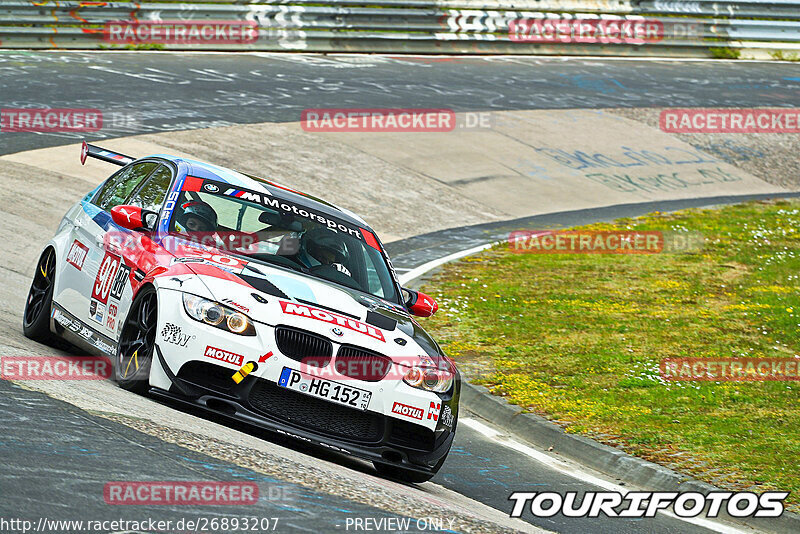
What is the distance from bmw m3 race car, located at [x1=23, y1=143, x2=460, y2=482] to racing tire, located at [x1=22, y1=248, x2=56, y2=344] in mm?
137

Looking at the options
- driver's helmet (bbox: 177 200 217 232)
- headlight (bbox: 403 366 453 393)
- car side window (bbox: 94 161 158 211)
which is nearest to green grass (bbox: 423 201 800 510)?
headlight (bbox: 403 366 453 393)

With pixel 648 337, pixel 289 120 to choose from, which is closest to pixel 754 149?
pixel 289 120

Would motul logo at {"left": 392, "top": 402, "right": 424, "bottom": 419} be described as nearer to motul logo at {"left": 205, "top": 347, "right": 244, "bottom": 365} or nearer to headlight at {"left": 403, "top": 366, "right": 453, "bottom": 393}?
headlight at {"left": 403, "top": 366, "right": 453, "bottom": 393}

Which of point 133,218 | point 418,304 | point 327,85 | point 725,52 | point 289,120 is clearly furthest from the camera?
point 725,52

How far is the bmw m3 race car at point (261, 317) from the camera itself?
620 centimetres

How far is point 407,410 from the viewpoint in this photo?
21.0 ft

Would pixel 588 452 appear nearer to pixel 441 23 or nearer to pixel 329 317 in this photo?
pixel 329 317

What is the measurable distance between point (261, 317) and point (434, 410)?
1164 millimetres

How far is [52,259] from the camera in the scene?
8445 mm

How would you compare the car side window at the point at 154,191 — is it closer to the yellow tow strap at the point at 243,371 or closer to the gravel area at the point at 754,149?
the yellow tow strap at the point at 243,371

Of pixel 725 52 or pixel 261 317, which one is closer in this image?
pixel 261 317

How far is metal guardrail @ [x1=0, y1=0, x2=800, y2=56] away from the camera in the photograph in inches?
915

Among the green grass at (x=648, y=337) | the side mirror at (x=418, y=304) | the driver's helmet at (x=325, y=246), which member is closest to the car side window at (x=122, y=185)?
the driver's helmet at (x=325, y=246)

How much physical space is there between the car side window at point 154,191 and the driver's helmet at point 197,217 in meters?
0.21
